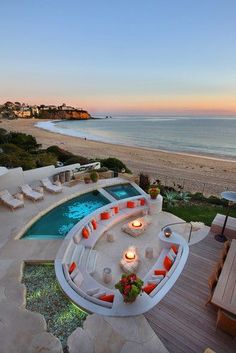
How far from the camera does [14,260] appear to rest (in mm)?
7562

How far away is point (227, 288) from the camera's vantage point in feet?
17.2

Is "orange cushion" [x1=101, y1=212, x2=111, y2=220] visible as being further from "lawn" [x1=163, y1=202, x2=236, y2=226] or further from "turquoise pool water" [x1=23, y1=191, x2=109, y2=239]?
"lawn" [x1=163, y1=202, x2=236, y2=226]

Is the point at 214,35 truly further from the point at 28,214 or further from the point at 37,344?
the point at 37,344

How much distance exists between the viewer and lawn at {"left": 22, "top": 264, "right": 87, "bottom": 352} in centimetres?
529

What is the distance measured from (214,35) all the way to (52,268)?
28.7m

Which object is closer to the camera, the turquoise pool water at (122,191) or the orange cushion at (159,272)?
the orange cushion at (159,272)

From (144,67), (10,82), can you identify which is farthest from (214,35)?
(10,82)

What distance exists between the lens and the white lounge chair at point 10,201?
11.6m

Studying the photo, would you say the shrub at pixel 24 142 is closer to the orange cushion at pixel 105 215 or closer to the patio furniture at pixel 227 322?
the orange cushion at pixel 105 215

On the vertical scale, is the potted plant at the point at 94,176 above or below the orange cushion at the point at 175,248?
above

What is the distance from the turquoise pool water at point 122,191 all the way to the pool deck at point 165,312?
6.55m

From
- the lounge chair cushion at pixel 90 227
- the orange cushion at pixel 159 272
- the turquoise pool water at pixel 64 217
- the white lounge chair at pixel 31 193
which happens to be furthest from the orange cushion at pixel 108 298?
the white lounge chair at pixel 31 193

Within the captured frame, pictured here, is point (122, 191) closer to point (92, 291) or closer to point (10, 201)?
point (10, 201)

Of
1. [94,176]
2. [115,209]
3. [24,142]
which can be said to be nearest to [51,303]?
[115,209]
